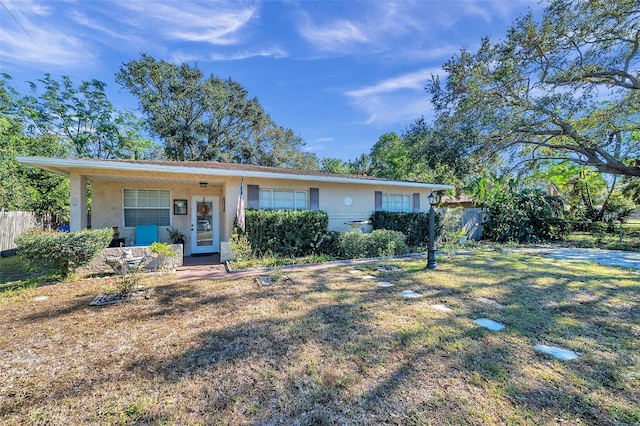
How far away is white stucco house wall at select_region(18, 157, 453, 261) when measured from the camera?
8898 mm

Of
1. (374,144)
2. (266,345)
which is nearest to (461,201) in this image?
(374,144)

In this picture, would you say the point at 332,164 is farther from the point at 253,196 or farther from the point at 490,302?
the point at 490,302

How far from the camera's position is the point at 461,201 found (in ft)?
85.3

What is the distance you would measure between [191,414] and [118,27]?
12711 millimetres

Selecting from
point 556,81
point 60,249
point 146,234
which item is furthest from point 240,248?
point 556,81

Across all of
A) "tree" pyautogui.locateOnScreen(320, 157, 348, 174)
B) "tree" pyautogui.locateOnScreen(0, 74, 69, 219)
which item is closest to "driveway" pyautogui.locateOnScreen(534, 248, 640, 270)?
"tree" pyautogui.locateOnScreen(0, 74, 69, 219)

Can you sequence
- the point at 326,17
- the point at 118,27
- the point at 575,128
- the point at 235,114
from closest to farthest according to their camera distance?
the point at 326,17
the point at 118,27
the point at 575,128
the point at 235,114

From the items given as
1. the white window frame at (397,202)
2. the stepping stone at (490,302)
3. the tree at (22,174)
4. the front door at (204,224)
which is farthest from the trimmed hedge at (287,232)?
the tree at (22,174)

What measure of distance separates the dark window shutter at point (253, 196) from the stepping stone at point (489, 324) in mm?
7470

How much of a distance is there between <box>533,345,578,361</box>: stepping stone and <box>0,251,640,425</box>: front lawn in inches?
3.4

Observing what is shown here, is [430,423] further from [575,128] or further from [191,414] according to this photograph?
[575,128]

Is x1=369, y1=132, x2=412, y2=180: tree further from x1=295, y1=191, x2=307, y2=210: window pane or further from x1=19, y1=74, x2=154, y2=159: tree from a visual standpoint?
x1=19, y1=74, x2=154, y2=159: tree

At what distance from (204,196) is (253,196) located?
91.8 inches

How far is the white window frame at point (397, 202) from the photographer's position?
41.2 feet
